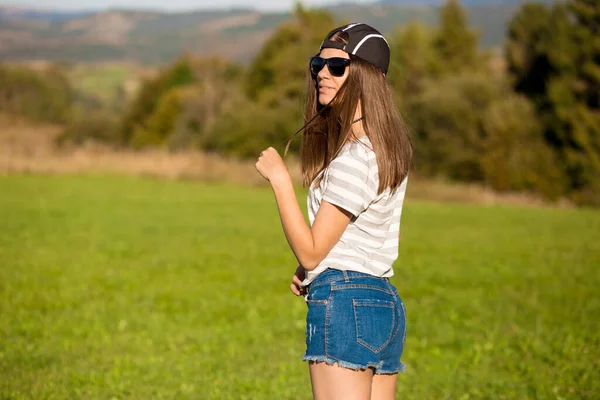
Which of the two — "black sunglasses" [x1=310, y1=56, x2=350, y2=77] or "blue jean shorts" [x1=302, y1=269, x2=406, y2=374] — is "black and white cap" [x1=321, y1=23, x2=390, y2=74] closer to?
"black sunglasses" [x1=310, y1=56, x2=350, y2=77]

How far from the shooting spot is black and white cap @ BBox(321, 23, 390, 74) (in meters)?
3.09

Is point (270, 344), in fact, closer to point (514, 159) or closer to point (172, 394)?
point (172, 394)

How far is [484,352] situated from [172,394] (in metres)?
3.33

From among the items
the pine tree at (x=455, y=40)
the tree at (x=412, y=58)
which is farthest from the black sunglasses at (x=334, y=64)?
the pine tree at (x=455, y=40)

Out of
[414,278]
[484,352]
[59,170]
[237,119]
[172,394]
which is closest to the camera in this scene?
[172,394]

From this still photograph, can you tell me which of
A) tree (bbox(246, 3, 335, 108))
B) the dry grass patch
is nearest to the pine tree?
tree (bbox(246, 3, 335, 108))

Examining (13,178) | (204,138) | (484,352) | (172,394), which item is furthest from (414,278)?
(204,138)

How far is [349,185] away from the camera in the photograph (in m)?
2.92

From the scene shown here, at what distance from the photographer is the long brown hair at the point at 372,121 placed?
9.91 feet

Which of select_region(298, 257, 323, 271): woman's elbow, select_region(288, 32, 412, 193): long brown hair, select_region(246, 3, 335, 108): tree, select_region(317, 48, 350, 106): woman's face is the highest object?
select_region(246, 3, 335, 108): tree

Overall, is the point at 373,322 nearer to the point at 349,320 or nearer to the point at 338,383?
the point at 349,320

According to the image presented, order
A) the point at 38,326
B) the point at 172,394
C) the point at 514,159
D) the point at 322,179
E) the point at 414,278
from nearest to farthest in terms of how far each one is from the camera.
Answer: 1. the point at 322,179
2. the point at 172,394
3. the point at 38,326
4. the point at 414,278
5. the point at 514,159

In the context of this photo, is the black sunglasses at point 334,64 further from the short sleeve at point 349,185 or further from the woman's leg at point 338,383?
the woman's leg at point 338,383

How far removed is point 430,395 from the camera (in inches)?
254
